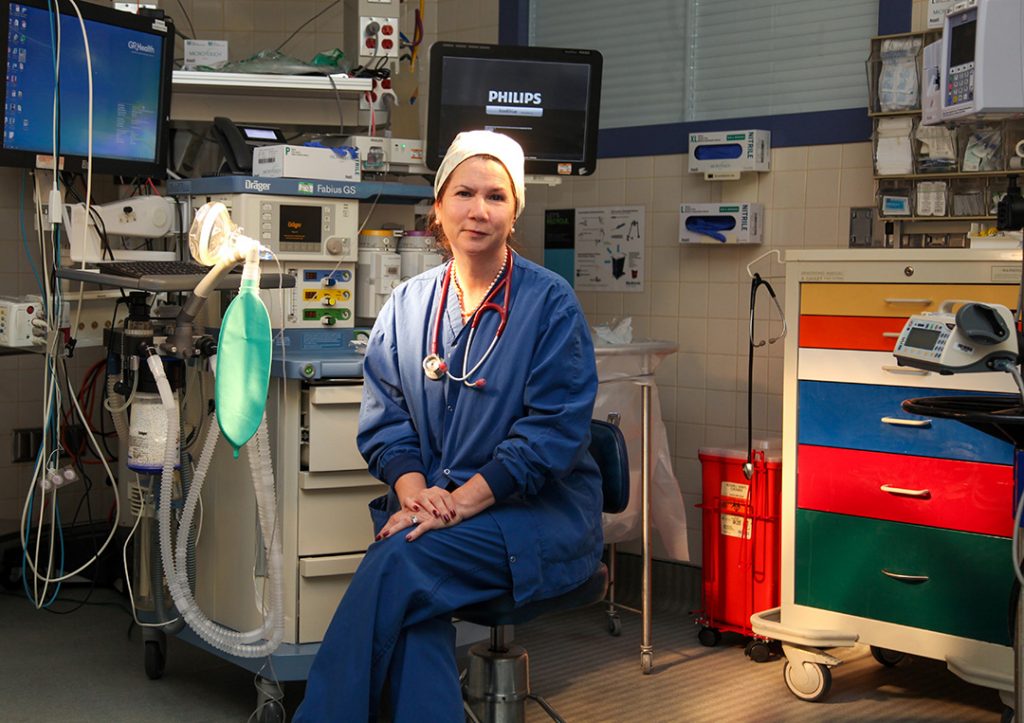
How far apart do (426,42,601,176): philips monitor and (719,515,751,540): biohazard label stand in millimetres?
1161

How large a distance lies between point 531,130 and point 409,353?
1325mm

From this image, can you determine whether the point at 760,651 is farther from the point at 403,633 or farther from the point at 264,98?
the point at 264,98

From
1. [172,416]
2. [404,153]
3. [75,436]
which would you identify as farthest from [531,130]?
[75,436]

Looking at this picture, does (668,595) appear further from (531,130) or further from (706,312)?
(531,130)

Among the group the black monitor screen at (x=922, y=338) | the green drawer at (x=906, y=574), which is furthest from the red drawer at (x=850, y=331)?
the black monitor screen at (x=922, y=338)

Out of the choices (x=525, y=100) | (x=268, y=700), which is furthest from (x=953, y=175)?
(x=268, y=700)

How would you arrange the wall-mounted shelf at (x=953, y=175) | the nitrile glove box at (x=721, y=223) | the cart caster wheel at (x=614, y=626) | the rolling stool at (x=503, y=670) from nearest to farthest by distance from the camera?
the rolling stool at (x=503, y=670) < the wall-mounted shelf at (x=953, y=175) < the cart caster wheel at (x=614, y=626) < the nitrile glove box at (x=721, y=223)

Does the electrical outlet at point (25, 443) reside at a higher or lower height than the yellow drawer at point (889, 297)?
lower

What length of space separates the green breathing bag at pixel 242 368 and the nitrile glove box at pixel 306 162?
1.15 metres

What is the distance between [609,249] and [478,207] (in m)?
1.95

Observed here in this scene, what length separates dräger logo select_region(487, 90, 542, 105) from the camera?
148 inches

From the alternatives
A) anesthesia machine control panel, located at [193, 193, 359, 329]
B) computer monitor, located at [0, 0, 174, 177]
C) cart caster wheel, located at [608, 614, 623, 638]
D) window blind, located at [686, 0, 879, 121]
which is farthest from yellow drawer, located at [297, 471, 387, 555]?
window blind, located at [686, 0, 879, 121]

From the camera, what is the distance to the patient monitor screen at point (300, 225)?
10.7 ft

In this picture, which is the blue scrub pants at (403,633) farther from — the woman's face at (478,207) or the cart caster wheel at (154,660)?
the cart caster wheel at (154,660)
